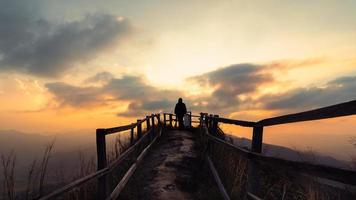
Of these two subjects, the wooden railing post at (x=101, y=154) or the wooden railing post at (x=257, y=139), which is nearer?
the wooden railing post at (x=257, y=139)

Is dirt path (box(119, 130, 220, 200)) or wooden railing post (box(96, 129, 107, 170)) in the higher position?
wooden railing post (box(96, 129, 107, 170))

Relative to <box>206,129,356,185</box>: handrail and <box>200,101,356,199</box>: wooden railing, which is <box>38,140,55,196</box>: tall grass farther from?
<box>206,129,356,185</box>: handrail

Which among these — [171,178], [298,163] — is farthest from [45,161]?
[171,178]

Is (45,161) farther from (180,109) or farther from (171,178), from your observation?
(180,109)

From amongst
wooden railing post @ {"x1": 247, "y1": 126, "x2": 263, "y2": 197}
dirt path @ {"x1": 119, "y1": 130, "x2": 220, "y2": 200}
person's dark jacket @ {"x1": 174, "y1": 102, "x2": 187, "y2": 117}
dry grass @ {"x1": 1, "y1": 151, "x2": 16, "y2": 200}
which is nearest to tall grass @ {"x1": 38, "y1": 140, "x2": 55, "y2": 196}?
dry grass @ {"x1": 1, "y1": 151, "x2": 16, "y2": 200}

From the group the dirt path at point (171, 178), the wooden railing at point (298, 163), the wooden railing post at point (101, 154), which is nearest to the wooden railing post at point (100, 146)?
the wooden railing post at point (101, 154)

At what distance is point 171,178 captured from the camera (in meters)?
9.31

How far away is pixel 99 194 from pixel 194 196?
3002 millimetres

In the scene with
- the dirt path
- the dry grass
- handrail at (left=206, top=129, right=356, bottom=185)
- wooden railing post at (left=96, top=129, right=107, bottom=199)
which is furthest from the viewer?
the dirt path

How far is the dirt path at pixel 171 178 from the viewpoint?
25.6 ft

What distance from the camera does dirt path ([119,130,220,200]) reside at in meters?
7.81

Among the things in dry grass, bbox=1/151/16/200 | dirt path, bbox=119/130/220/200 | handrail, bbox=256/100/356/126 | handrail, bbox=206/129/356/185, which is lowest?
dirt path, bbox=119/130/220/200

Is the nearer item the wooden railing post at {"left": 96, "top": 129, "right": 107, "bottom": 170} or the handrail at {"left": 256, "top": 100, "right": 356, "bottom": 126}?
the handrail at {"left": 256, "top": 100, "right": 356, "bottom": 126}

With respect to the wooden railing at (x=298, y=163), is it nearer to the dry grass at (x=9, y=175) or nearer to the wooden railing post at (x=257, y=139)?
the wooden railing post at (x=257, y=139)
